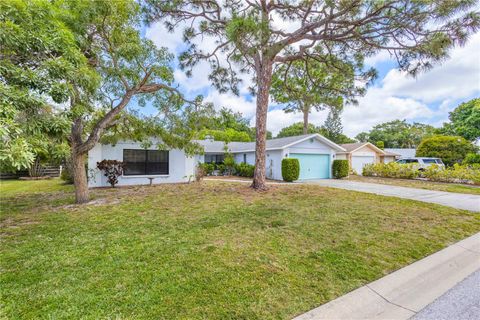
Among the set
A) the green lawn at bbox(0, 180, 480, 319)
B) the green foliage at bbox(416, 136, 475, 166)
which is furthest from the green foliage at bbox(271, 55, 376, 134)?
the green foliage at bbox(416, 136, 475, 166)

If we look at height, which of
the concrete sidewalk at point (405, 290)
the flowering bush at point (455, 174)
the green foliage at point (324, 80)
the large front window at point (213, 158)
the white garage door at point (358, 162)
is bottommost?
the concrete sidewalk at point (405, 290)

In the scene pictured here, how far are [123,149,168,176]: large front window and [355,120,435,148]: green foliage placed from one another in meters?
44.3

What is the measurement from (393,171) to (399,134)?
3427 cm

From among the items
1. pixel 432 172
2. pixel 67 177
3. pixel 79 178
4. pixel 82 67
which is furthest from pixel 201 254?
pixel 432 172

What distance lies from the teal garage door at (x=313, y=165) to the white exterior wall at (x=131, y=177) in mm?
7286

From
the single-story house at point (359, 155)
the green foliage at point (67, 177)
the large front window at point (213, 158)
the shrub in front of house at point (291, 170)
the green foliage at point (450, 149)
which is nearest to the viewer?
the green foliage at point (67, 177)

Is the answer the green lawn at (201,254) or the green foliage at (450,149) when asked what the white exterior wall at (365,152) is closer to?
the green foliage at (450,149)

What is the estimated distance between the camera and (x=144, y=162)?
12.2 m

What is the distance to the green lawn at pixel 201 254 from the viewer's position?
246cm

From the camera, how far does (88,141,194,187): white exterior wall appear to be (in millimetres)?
11018

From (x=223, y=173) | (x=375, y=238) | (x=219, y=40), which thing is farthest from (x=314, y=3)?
(x=223, y=173)

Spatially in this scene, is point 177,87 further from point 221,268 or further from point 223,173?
point 223,173

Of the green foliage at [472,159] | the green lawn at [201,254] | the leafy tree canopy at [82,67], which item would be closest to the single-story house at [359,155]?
the green foliage at [472,159]

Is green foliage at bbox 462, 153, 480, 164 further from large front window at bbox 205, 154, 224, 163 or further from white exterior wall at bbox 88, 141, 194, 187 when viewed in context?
white exterior wall at bbox 88, 141, 194, 187
